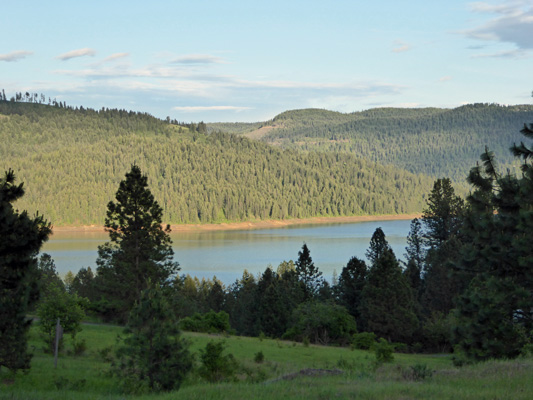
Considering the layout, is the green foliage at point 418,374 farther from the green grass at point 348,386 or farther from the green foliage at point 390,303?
the green foliage at point 390,303

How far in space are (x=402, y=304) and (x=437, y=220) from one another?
691 inches

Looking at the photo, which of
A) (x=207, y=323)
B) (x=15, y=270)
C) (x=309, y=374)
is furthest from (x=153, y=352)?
(x=207, y=323)

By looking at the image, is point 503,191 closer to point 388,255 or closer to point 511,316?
point 511,316

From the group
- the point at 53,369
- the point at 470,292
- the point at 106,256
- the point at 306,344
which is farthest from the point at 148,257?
the point at 470,292

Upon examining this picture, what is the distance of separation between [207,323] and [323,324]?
30.2ft

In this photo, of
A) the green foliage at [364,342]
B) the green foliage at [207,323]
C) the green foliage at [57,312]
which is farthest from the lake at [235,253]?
the green foliage at [57,312]

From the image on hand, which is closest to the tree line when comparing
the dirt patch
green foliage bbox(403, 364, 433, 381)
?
the dirt patch

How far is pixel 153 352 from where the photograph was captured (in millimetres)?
14141

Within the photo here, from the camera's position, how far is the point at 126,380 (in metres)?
13.9

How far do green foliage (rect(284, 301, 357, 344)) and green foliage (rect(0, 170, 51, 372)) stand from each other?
99.9ft

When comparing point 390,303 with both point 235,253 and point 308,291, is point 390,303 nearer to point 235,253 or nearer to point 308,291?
point 308,291

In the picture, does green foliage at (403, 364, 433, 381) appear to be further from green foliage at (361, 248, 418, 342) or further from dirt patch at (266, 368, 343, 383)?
green foliage at (361, 248, 418, 342)

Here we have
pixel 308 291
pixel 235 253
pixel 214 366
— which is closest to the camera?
pixel 214 366

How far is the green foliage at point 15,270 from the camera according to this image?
49.1 ft
